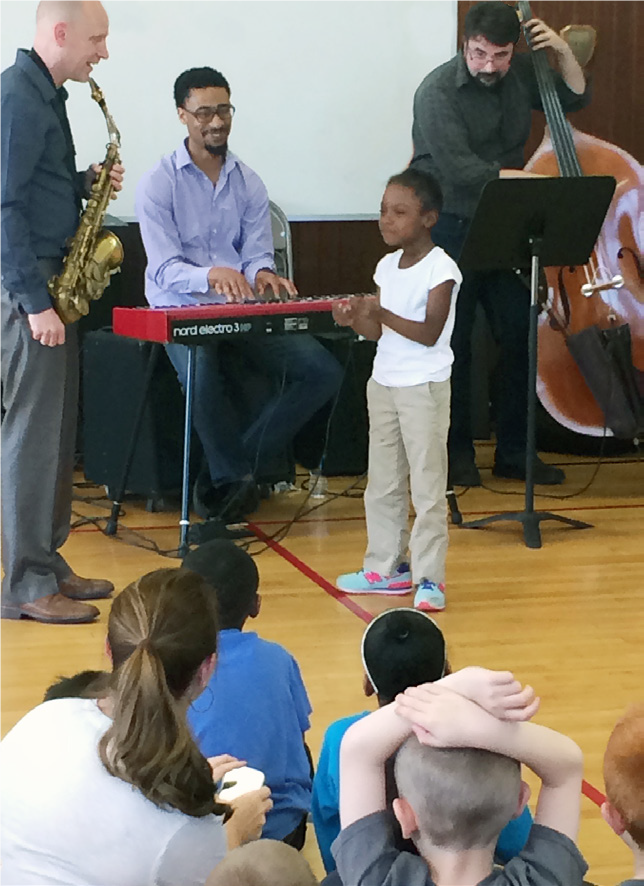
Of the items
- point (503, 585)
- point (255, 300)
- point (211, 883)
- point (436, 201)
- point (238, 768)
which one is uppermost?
point (436, 201)

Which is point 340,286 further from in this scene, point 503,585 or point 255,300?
point 503,585

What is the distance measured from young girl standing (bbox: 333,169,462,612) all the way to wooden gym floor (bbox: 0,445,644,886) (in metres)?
0.25

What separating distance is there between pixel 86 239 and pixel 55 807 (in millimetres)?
2285

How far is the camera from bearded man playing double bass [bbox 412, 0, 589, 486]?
4.83 metres

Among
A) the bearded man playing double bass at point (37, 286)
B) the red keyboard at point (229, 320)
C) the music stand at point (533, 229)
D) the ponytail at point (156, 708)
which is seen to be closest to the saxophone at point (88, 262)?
the bearded man playing double bass at point (37, 286)

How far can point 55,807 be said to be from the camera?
5.17 ft

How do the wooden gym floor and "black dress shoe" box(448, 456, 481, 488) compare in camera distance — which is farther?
"black dress shoe" box(448, 456, 481, 488)

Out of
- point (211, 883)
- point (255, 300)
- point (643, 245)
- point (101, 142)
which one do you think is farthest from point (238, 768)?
point (101, 142)

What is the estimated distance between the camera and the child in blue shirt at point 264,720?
2.10 m

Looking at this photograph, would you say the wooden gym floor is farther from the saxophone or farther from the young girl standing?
the saxophone

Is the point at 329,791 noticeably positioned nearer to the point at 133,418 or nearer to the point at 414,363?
the point at 414,363

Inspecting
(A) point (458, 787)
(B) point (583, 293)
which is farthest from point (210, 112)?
(A) point (458, 787)

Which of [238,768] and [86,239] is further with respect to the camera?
[86,239]

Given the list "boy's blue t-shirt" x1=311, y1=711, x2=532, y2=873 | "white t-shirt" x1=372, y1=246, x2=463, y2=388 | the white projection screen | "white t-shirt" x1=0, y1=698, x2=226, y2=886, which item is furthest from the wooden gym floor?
the white projection screen
